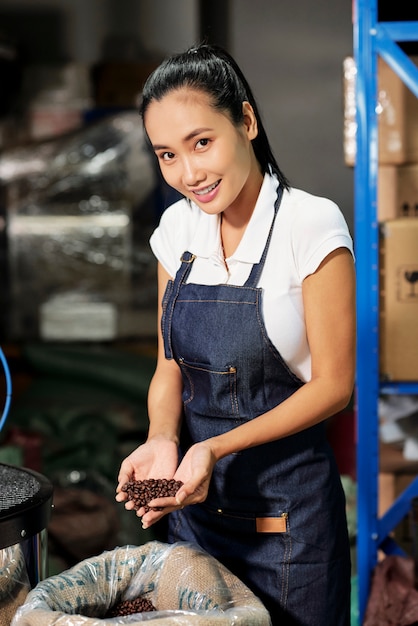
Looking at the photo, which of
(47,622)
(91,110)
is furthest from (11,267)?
(47,622)

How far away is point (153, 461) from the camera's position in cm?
160

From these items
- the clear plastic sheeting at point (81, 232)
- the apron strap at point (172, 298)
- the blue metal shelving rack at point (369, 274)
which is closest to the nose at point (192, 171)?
the apron strap at point (172, 298)

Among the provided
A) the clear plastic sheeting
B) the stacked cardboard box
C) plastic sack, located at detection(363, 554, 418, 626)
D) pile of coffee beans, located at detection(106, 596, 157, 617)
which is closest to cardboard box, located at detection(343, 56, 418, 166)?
the stacked cardboard box

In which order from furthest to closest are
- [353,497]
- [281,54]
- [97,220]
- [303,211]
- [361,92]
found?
1. [97,220]
2. [281,54]
3. [353,497]
4. [361,92]
5. [303,211]

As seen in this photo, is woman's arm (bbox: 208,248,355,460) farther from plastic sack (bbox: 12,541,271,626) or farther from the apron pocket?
plastic sack (bbox: 12,541,271,626)

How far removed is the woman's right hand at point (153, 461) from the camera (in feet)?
5.08

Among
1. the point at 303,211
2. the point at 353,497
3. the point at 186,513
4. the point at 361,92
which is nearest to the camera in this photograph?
the point at 303,211

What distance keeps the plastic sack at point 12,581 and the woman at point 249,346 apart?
256mm

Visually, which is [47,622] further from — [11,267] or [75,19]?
[75,19]

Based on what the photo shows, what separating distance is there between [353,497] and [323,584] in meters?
1.91

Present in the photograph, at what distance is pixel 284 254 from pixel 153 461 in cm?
45

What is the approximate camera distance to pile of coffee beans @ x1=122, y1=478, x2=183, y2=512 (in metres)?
1.41

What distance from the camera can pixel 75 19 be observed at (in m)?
5.97

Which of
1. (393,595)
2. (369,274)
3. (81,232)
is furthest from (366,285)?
(81,232)
